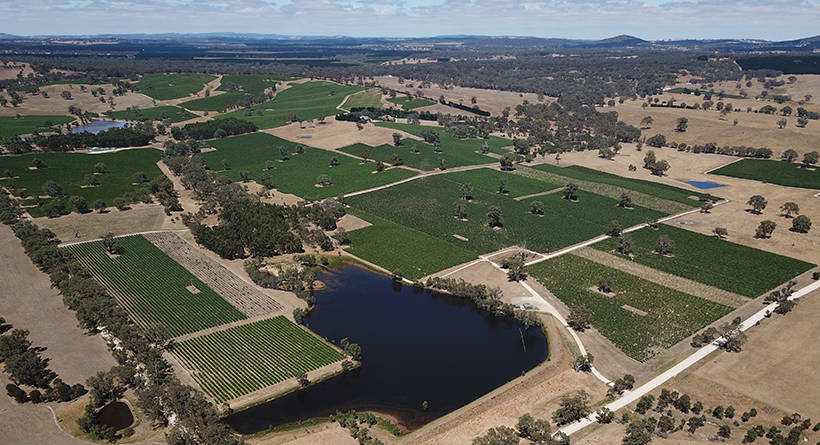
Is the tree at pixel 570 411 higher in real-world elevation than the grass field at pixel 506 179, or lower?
lower

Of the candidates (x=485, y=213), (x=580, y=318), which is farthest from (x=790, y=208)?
(x=580, y=318)

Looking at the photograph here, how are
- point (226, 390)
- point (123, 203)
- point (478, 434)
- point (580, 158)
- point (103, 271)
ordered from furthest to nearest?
point (580, 158), point (123, 203), point (103, 271), point (226, 390), point (478, 434)

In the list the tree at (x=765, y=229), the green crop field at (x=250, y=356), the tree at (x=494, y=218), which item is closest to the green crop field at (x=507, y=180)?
the tree at (x=494, y=218)

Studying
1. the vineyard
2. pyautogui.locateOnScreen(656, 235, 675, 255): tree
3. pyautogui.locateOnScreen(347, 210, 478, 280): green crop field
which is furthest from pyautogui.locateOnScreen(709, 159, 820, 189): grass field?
the vineyard

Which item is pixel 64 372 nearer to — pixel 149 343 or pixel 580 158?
pixel 149 343

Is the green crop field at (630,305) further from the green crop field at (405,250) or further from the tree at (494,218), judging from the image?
the tree at (494,218)

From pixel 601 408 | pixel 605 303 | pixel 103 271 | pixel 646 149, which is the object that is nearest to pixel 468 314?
pixel 605 303

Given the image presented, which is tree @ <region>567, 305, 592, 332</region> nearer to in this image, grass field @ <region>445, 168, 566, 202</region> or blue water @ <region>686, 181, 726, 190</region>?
grass field @ <region>445, 168, 566, 202</region>
